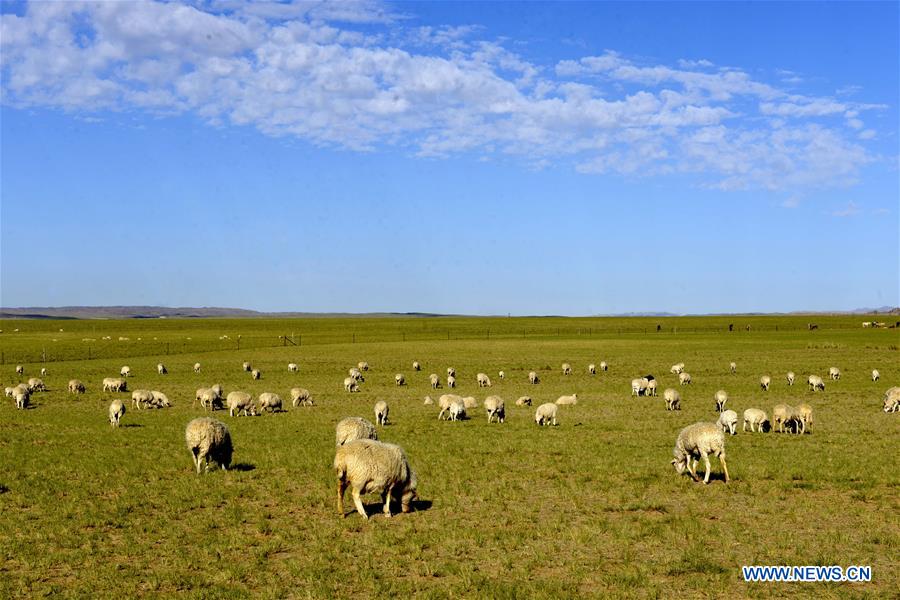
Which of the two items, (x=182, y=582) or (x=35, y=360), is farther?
(x=35, y=360)

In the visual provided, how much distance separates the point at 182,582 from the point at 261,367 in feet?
165

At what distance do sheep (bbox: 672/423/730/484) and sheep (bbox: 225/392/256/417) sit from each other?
2022 cm

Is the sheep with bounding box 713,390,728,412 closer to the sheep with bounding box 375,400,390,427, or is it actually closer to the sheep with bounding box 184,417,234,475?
the sheep with bounding box 375,400,390,427

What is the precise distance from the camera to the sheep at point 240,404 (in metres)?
31.4

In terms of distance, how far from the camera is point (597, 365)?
5888 cm

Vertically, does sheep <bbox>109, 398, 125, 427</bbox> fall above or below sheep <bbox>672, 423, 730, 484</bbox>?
below

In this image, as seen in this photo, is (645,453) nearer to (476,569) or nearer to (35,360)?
(476,569)

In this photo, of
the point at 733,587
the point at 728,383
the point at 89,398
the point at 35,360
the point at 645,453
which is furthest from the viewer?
the point at 35,360

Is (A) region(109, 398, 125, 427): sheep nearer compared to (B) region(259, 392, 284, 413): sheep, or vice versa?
(A) region(109, 398, 125, 427): sheep

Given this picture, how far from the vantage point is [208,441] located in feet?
62.3

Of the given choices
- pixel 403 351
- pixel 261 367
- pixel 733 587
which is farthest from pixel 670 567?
pixel 403 351

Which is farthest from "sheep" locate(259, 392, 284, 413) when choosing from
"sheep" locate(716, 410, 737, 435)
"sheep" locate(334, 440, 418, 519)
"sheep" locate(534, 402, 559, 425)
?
"sheep" locate(716, 410, 737, 435)

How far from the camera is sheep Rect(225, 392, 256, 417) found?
31.4 m

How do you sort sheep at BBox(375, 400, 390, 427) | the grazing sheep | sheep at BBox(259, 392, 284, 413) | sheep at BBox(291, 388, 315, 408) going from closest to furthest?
the grazing sheep
sheep at BBox(375, 400, 390, 427)
sheep at BBox(259, 392, 284, 413)
sheep at BBox(291, 388, 315, 408)
